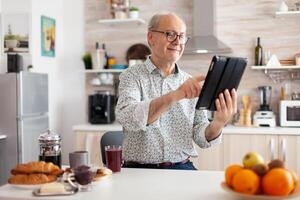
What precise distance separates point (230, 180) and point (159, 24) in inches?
40.1

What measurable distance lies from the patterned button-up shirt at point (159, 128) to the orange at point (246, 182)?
2.47ft

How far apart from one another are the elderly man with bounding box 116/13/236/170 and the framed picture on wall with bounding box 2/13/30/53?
234 cm

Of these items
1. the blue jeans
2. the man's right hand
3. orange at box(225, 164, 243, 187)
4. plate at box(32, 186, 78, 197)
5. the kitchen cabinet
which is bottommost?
the kitchen cabinet

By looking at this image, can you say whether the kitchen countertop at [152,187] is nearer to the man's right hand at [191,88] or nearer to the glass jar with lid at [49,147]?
the glass jar with lid at [49,147]

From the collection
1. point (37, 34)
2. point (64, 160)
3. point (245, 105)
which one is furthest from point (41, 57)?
point (245, 105)

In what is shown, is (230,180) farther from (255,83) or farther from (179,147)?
(255,83)

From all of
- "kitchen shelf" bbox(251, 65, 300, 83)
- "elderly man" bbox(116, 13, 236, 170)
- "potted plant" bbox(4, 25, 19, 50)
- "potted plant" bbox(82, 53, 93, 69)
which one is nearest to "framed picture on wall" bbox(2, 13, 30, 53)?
"potted plant" bbox(4, 25, 19, 50)

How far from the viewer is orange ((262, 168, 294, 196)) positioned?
1.26 m

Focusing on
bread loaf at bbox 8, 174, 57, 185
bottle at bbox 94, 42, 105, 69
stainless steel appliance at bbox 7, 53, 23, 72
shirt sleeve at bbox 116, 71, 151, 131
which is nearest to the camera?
bread loaf at bbox 8, 174, 57, 185

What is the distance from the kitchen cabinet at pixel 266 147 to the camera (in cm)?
365

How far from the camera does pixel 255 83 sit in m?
4.29

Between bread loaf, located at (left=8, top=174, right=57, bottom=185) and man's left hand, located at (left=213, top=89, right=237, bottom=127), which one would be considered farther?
man's left hand, located at (left=213, top=89, right=237, bottom=127)

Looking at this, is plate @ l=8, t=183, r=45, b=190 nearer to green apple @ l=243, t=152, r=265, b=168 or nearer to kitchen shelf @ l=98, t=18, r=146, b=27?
green apple @ l=243, t=152, r=265, b=168

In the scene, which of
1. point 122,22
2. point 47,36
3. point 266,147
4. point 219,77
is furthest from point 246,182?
point 47,36
